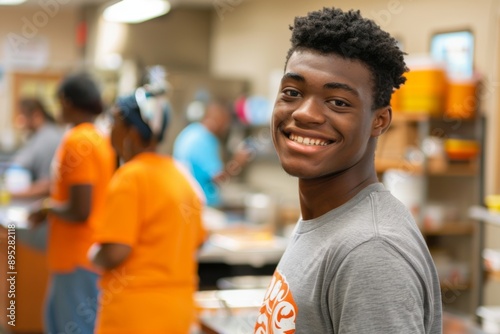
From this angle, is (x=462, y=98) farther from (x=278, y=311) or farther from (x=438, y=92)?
(x=278, y=311)

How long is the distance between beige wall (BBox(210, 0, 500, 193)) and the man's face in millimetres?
4024

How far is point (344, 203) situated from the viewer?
46.0 inches

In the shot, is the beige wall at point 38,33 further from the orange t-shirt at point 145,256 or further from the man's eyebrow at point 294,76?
the man's eyebrow at point 294,76

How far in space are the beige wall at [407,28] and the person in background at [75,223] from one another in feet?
9.06

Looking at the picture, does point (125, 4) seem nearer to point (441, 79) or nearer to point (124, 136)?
point (441, 79)

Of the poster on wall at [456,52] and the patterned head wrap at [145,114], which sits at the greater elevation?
the poster on wall at [456,52]

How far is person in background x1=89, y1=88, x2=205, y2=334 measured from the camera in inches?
94.9

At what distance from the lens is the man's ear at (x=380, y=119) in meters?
1.15

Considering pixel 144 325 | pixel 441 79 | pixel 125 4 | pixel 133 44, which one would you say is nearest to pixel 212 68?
pixel 133 44

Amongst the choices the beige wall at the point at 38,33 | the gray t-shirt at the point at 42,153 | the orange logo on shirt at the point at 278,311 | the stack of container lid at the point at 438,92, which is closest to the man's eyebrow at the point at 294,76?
the orange logo on shirt at the point at 278,311

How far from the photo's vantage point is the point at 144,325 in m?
2.45

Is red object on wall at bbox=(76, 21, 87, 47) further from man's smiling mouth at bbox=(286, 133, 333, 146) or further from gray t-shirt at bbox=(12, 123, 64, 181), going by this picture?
man's smiling mouth at bbox=(286, 133, 333, 146)

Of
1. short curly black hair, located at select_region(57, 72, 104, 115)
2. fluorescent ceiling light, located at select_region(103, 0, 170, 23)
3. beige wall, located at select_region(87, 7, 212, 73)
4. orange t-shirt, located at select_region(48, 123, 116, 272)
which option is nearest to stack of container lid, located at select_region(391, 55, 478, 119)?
fluorescent ceiling light, located at select_region(103, 0, 170, 23)

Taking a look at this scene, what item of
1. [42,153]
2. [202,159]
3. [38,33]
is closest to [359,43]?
[202,159]
